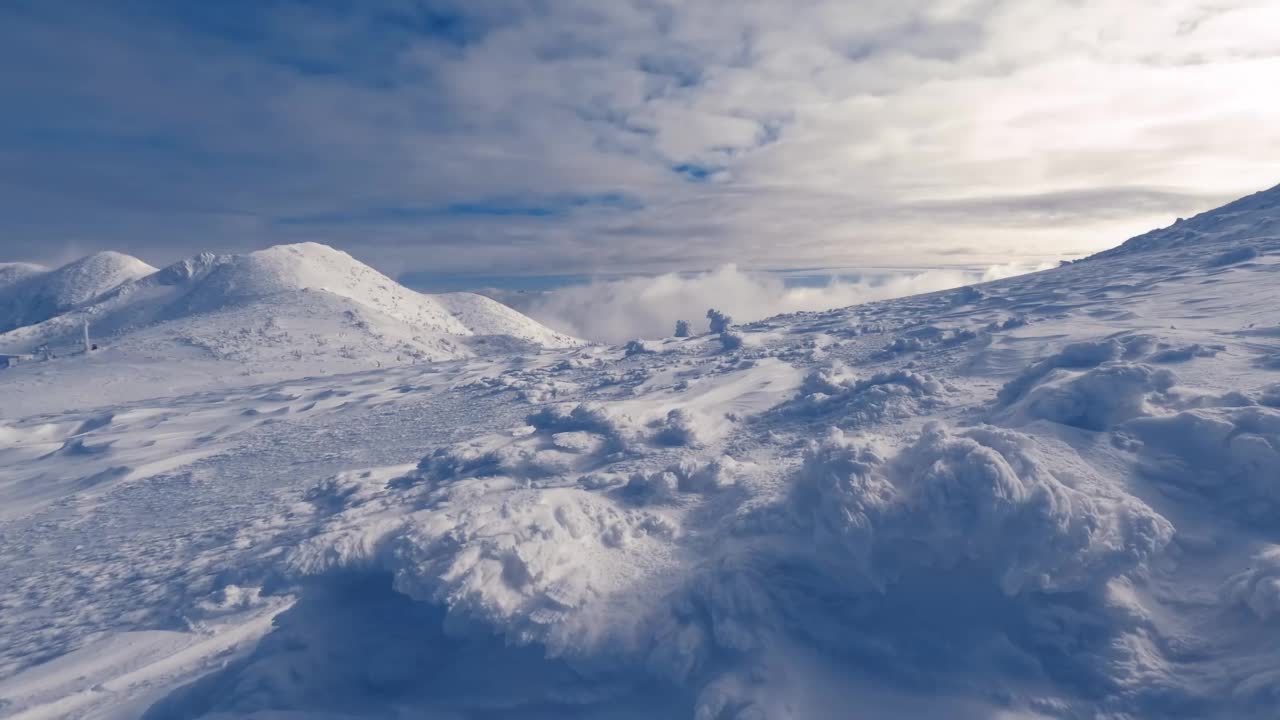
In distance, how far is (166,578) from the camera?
10719mm

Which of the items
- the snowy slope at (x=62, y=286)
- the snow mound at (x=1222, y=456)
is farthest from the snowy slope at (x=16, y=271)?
the snow mound at (x=1222, y=456)

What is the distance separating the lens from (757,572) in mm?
7203

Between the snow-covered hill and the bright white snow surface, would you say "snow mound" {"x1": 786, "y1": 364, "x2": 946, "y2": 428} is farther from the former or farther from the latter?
the snow-covered hill

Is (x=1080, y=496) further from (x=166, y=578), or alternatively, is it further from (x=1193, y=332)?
(x=166, y=578)

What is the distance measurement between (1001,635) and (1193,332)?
1196 centimetres

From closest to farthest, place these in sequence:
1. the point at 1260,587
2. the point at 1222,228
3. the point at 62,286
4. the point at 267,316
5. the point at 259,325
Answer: the point at 1260,587, the point at 1222,228, the point at 259,325, the point at 267,316, the point at 62,286

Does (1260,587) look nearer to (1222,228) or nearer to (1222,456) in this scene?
(1222,456)

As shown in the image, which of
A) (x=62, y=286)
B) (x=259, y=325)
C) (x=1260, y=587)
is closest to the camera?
(x=1260, y=587)

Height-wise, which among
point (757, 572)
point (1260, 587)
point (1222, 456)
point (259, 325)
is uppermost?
point (259, 325)

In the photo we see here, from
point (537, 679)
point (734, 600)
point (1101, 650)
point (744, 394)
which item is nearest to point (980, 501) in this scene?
point (1101, 650)

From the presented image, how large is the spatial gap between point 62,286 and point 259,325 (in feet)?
249

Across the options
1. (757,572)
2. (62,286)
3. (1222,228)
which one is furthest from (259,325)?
(62,286)

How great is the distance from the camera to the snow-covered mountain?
46.2 metres

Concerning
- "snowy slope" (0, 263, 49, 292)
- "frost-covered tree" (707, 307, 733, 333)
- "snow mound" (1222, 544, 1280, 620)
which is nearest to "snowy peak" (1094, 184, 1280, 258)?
"frost-covered tree" (707, 307, 733, 333)
